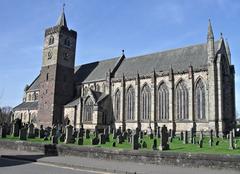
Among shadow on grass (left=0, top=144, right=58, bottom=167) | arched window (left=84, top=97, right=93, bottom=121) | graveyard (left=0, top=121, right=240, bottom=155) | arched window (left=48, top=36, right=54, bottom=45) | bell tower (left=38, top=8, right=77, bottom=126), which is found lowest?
shadow on grass (left=0, top=144, right=58, bottom=167)

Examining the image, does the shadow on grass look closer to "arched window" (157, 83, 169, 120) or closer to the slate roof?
"arched window" (157, 83, 169, 120)

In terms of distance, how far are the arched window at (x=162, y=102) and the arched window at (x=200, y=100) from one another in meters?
4.68

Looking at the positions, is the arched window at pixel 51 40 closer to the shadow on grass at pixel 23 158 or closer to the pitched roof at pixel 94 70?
the pitched roof at pixel 94 70

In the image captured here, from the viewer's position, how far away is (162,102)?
44188 millimetres

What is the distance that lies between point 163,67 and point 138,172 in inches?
1402

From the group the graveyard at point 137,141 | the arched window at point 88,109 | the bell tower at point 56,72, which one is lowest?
the graveyard at point 137,141

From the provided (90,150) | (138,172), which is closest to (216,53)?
(90,150)

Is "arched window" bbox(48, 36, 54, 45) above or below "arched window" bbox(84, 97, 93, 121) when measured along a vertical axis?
above

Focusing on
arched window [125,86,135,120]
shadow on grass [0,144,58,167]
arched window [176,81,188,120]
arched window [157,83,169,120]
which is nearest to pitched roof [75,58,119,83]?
arched window [125,86,135,120]

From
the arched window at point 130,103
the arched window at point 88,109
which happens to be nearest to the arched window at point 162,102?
the arched window at point 130,103

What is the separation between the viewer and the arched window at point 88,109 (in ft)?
163

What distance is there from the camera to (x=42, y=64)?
5875 centimetres

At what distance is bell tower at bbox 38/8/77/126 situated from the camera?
178 ft

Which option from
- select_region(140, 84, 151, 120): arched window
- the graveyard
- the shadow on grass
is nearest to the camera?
the shadow on grass
